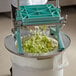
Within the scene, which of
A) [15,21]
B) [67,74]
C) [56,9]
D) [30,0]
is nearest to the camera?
[15,21]

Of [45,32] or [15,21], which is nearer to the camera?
[15,21]

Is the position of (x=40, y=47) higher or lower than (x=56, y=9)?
lower

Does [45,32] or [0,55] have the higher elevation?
[45,32]

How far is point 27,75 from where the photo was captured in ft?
4.63

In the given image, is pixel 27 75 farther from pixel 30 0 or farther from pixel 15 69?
pixel 30 0

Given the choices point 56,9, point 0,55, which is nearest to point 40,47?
point 56,9

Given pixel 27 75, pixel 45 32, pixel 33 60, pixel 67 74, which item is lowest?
pixel 67 74

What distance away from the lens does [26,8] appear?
1475 millimetres

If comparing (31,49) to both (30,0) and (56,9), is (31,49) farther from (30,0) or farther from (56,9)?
(30,0)

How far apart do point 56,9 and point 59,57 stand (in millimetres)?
310

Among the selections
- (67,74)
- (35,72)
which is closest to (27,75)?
(35,72)

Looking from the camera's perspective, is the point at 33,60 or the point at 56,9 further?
the point at 56,9

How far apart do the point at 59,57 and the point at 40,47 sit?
134mm

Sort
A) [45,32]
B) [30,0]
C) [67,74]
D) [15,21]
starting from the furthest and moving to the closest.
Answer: [67,74] → [30,0] → [45,32] → [15,21]
